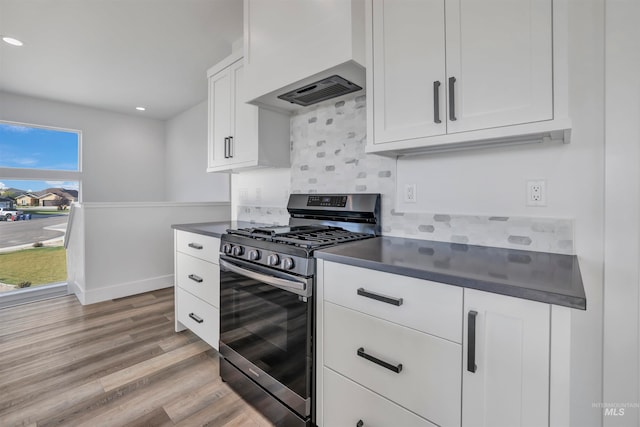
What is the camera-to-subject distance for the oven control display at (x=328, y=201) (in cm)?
187

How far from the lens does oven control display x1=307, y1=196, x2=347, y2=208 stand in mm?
1873

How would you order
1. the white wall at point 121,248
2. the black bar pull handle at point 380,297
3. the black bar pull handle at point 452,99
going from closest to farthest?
the black bar pull handle at point 380,297
the black bar pull handle at point 452,99
the white wall at point 121,248

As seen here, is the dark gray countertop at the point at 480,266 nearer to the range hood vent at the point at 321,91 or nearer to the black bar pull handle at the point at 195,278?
the range hood vent at the point at 321,91

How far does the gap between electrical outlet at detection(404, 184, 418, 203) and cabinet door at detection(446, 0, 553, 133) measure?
1.56 ft

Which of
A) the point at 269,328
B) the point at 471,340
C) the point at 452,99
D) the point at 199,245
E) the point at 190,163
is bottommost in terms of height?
the point at 269,328

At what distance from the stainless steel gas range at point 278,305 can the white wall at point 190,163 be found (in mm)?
2847

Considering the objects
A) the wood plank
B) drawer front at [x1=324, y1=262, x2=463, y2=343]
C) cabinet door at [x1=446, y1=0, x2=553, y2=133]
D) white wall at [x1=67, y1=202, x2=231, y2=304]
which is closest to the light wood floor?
the wood plank

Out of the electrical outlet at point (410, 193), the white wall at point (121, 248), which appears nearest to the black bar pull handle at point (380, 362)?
the electrical outlet at point (410, 193)

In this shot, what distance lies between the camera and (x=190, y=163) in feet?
16.7

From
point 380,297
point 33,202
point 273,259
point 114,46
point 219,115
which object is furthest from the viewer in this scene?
point 33,202

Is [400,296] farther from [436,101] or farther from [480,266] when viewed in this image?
[436,101]

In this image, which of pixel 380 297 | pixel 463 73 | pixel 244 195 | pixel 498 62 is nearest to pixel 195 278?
pixel 244 195

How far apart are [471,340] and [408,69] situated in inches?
43.1

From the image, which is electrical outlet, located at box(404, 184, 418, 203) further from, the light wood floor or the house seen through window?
the house seen through window
